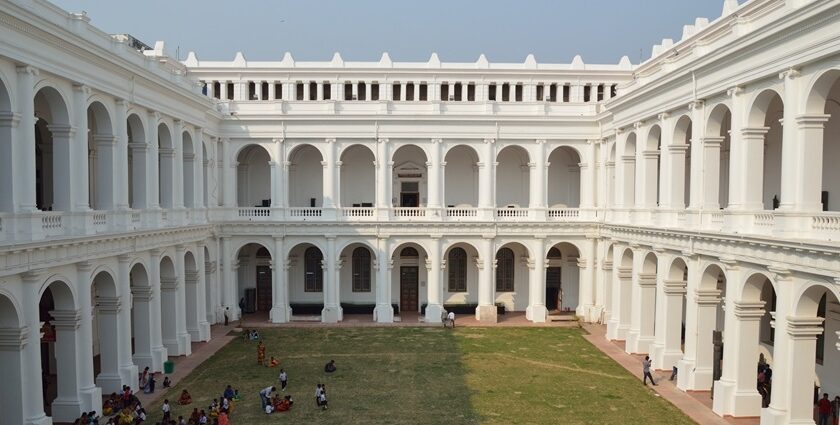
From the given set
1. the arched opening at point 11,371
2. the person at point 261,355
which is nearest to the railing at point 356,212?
the person at point 261,355

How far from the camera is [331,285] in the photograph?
36.4 meters

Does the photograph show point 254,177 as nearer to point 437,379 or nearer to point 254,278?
point 254,278

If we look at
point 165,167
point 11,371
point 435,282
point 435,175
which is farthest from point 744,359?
point 165,167

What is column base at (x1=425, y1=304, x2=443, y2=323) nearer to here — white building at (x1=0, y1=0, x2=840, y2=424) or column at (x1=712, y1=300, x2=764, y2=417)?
white building at (x1=0, y1=0, x2=840, y2=424)

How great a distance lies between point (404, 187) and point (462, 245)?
17.5 feet

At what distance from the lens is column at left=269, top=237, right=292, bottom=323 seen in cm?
3597

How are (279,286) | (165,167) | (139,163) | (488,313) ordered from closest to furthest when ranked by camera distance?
(139,163) < (165,167) < (279,286) < (488,313)

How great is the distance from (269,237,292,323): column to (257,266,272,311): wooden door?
373 centimetres

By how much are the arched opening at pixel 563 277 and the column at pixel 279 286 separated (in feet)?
53.6

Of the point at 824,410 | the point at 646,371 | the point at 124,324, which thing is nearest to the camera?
the point at 824,410

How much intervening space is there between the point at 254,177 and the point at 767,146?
2860cm

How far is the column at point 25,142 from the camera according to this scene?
17109 mm

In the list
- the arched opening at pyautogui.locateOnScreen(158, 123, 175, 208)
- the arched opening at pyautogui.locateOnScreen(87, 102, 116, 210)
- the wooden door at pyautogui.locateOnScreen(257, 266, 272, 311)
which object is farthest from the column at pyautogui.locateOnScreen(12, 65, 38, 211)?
the wooden door at pyautogui.locateOnScreen(257, 266, 272, 311)

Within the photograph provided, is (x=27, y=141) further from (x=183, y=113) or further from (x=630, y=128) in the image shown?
(x=630, y=128)
